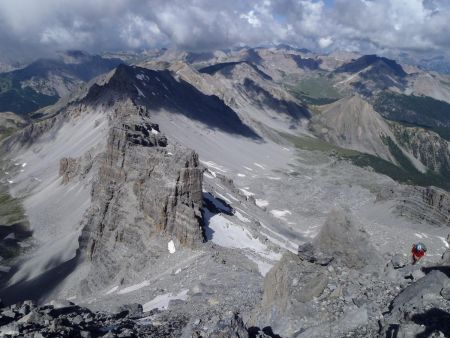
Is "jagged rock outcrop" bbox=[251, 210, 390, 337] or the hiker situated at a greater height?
the hiker

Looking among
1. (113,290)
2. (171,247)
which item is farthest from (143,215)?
(113,290)

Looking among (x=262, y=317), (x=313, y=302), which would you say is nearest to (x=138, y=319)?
(x=262, y=317)

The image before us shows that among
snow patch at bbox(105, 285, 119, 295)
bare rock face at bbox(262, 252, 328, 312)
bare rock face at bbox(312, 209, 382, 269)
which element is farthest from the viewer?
snow patch at bbox(105, 285, 119, 295)

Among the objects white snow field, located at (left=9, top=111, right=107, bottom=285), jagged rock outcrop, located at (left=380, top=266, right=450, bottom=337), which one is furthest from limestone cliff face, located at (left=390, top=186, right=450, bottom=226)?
jagged rock outcrop, located at (left=380, top=266, right=450, bottom=337)

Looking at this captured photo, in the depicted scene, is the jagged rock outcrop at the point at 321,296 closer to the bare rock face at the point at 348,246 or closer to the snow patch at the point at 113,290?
the bare rock face at the point at 348,246

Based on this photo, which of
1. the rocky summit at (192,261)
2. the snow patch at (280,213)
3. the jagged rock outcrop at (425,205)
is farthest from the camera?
the snow patch at (280,213)

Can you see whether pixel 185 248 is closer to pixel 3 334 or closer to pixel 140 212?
pixel 140 212

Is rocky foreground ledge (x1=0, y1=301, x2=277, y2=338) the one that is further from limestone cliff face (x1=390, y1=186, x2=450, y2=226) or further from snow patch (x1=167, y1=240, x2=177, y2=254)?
limestone cliff face (x1=390, y1=186, x2=450, y2=226)

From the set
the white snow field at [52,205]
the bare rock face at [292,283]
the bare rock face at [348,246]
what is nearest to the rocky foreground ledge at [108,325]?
the bare rock face at [292,283]
